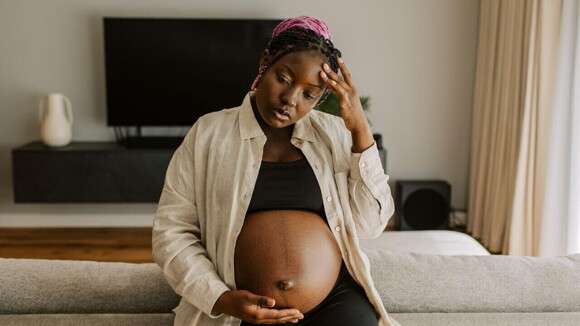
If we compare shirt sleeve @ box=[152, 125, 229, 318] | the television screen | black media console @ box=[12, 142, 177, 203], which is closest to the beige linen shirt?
shirt sleeve @ box=[152, 125, 229, 318]

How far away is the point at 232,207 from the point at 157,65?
2.90m

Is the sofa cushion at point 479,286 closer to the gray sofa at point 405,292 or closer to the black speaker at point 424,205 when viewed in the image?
the gray sofa at point 405,292

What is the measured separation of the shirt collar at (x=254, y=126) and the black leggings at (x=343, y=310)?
0.35m

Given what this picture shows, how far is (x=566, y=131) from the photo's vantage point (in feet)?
10.1

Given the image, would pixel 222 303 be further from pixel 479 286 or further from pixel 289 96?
pixel 479 286

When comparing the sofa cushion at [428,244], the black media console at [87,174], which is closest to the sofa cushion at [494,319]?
the sofa cushion at [428,244]

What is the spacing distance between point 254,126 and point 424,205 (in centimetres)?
293

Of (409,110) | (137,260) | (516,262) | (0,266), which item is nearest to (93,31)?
(137,260)

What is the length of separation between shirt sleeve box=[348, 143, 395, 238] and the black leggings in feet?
0.49

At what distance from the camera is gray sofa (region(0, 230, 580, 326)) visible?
1.23 m

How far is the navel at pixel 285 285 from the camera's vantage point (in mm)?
1218

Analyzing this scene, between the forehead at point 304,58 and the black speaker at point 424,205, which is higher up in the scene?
the forehead at point 304,58

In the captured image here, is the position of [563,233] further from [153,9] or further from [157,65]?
[153,9]

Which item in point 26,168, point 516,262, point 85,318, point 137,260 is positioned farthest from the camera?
point 26,168
